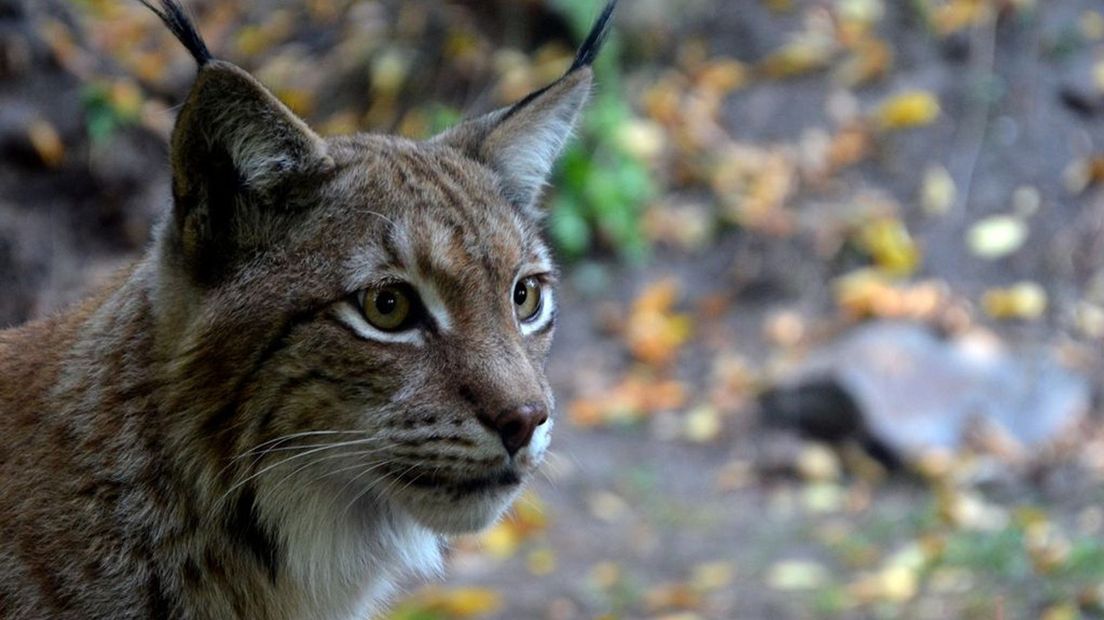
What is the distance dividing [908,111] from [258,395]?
343 inches

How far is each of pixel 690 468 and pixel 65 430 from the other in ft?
20.2

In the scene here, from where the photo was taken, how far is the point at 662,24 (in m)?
12.1

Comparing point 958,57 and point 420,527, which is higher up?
point 958,57

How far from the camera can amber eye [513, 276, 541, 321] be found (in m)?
3.94

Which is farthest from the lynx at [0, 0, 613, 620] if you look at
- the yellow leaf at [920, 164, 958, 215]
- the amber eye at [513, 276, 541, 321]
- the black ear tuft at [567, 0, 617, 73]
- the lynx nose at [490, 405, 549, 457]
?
the yellow leaf at [920, 164, 958, 215]

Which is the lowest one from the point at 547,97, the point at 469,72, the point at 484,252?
the point at 484,252

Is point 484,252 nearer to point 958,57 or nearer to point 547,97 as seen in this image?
point 547,97

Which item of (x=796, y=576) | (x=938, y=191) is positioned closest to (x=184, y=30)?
(x=796, y=576)

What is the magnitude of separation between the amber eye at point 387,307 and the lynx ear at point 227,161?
316 mm

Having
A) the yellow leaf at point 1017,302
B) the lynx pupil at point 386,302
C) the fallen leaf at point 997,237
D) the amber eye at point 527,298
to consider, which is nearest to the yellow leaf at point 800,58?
the fallen leaf at point 997,237

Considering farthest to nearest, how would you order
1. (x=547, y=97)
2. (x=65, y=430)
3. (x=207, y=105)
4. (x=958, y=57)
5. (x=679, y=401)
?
(x=958, y=57) < (x=679, y=401) < (x=547, y=97) < (x=65, y=430) < (x=207, y=105)

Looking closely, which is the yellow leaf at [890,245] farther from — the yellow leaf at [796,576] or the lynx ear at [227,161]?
the lynx ear at [227,161]

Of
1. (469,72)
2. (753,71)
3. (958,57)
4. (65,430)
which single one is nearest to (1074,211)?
(958,57)

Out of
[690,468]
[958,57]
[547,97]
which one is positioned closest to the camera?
[547,97]
